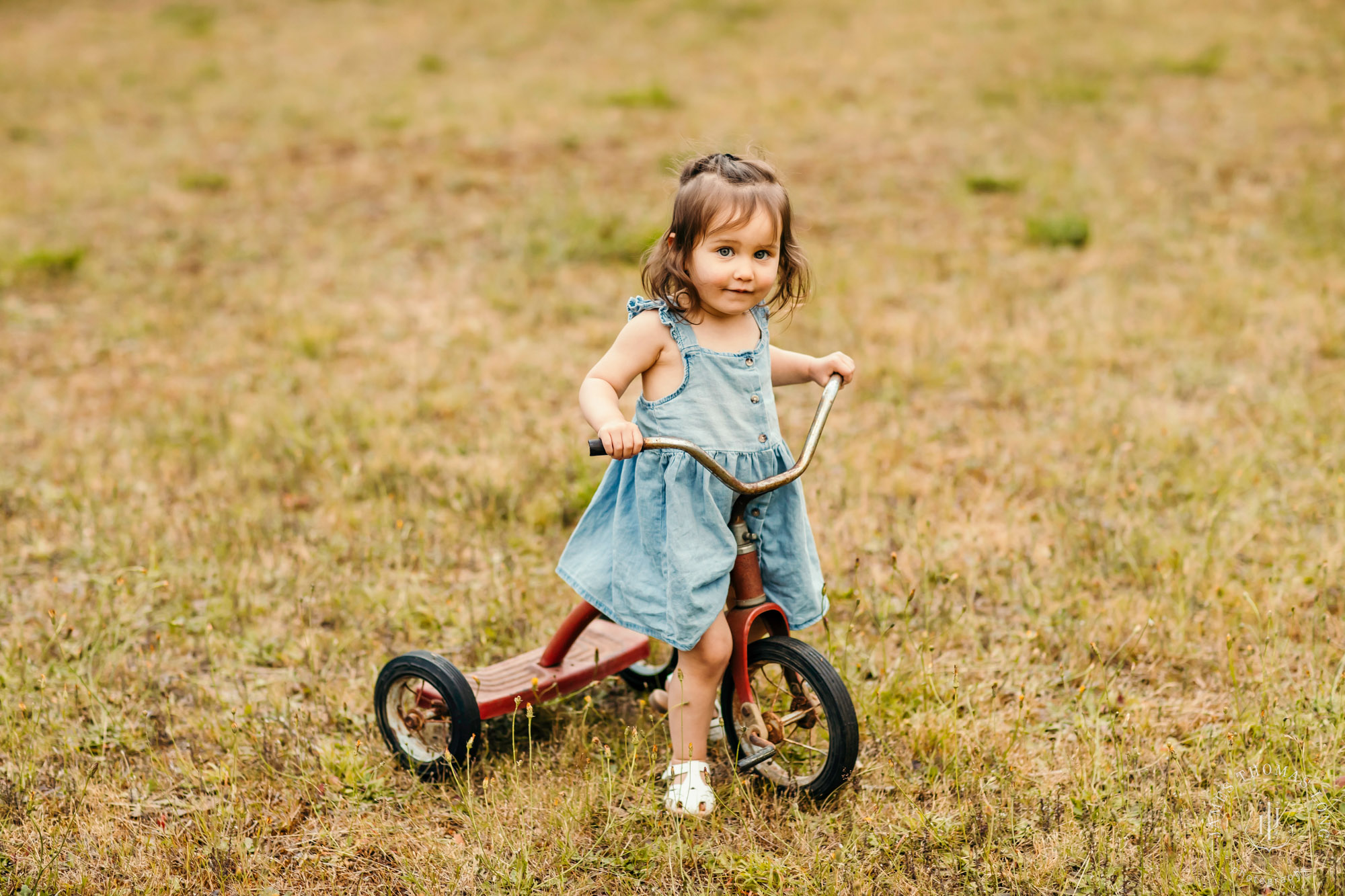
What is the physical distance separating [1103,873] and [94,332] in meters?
6.78

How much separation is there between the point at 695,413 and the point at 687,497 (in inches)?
8.7

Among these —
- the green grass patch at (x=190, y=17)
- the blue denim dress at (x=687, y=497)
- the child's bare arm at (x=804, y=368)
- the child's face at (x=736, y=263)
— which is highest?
the green grass patch at (x=190, y=17)

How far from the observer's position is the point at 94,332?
23.9ft

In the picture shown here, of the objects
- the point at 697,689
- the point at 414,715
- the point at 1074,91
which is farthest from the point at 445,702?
the point at 1074,91

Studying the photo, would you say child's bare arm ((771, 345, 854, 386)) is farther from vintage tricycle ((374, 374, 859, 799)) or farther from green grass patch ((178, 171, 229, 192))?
green grass patch ((178, 171, 229, 192))

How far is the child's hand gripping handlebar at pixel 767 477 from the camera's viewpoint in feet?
9.00

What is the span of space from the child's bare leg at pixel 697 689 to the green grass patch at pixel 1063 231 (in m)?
5.95

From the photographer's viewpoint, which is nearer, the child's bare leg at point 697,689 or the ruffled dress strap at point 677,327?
the ruffled dress strap at point 677,327

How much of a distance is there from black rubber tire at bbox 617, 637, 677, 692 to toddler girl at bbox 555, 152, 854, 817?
23.5 inches

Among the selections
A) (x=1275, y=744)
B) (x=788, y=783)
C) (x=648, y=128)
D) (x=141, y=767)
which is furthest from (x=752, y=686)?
(x=648, y=128)

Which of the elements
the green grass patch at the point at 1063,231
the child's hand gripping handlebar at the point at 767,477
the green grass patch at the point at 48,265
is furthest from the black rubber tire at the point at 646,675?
the green grass patch at the point at 48,265

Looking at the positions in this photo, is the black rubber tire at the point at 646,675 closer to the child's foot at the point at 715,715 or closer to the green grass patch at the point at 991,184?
the child's foot at the point at 715,715

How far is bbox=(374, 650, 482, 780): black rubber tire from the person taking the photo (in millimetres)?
3262

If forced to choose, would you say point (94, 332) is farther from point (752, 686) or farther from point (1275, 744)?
point (1275, 744)
